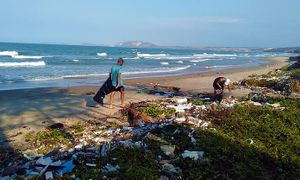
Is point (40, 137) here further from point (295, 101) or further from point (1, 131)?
point (295, 101)

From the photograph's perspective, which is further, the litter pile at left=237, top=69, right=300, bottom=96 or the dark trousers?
the litter pile at left=237, top=69, right=300, bottom=96

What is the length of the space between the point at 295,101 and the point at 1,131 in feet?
31.1

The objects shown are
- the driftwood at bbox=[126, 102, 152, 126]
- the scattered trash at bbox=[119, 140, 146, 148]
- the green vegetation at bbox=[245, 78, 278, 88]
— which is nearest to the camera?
the scattered trash at bbox=[119, 140, 146, 148]

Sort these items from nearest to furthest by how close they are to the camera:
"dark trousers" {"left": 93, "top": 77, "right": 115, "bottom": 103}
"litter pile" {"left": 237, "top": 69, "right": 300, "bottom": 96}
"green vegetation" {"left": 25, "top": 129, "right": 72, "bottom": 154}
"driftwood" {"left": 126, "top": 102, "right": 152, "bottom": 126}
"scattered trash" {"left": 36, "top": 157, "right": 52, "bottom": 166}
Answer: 1. "scattered trash" {"left": 36, "top": 157, "right": 52, "bottom": 166}
2. "green vegetation" {"left": 25, "top": 129, "right": 72, "bottom": 154}
3. "driftwood" {"left": 126, "top": 102, "right": 152, "bottom": 126}
4. "dark trousers" {"left": 93, "top": 77, "right": 115, "bottom": 103}
5. "litter pile" {"left": 237, "top": 69, "right": 300, "bottom": 96}

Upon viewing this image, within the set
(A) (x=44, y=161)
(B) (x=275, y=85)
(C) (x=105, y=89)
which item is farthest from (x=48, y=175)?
(B) (x=275, y=85)

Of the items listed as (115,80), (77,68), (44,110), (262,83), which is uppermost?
(115,80)

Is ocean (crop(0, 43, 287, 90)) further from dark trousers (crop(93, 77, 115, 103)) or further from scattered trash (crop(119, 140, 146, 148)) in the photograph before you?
scattered trash (crop(119, 140, 146, 148))

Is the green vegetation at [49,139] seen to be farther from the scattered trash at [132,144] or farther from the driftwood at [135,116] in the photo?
the driftwood at [135,116]

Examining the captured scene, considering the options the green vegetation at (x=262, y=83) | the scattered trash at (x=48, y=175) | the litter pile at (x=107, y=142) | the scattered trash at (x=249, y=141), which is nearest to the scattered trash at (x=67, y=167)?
the litter pile at (x=107, y=142)

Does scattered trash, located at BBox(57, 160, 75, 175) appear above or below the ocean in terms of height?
above

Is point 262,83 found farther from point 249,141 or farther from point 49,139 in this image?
point 49,139

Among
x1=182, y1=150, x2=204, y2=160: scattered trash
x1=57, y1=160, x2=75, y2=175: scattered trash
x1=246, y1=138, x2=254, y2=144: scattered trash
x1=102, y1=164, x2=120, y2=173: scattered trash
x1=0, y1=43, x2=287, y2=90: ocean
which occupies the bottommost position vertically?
x1=0, y1=43, x2=287, y2=90: ocean

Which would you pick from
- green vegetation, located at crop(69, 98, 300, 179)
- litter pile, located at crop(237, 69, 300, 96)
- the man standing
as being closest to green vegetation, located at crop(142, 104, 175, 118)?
the man standing

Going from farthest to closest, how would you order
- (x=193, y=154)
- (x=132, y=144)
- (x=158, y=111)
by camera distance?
(x=158, y=111) < (x=132, y=144) < (x=193, y=154)
